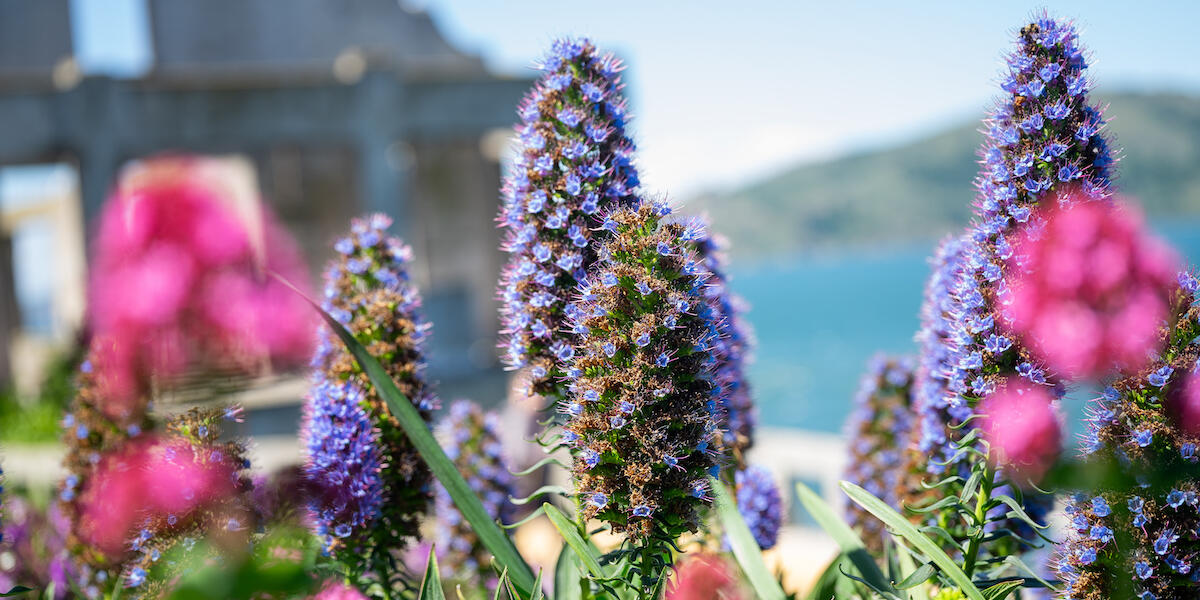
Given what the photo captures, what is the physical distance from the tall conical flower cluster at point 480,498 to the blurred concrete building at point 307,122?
9.01 metres

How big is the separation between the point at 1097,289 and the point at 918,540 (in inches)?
22.2

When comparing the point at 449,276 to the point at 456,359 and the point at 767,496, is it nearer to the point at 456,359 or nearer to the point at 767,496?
the point at 456,359

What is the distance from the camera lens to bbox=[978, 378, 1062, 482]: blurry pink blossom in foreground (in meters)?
1.62

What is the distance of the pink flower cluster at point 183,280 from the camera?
114cm

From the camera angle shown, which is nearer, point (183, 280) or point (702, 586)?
point (183, 280)

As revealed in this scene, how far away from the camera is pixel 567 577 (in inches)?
80.6

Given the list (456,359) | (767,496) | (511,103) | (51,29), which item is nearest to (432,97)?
(511,103)

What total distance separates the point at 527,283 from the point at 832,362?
134 m

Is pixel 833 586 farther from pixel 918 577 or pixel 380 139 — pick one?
pixel 380 139

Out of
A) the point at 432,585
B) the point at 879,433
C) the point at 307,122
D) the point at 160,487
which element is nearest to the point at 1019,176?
the point at 879,433

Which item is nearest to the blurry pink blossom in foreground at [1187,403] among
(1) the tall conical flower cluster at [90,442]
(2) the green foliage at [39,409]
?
(1) the tall conical flower cluster at [90,442]

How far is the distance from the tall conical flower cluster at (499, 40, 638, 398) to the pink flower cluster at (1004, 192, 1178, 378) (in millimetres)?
881

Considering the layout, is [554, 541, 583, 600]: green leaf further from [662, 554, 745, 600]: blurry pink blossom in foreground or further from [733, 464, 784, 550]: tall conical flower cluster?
[733, 464, 784, 550]: tall conical flower cluster

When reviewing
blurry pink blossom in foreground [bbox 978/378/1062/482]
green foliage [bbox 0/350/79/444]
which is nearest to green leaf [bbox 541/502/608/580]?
blurry pink blossom in foreground [bbox 978/378/1062/482]
